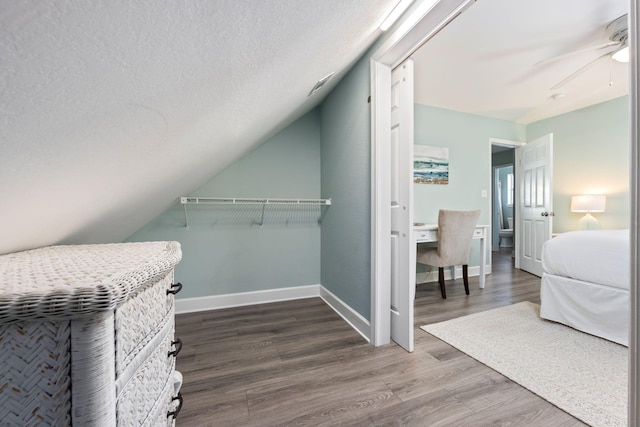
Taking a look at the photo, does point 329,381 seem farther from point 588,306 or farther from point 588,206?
point 588,206

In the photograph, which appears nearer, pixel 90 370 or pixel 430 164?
pixel 90 370

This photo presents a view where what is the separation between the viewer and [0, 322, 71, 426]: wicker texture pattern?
14.9 inches

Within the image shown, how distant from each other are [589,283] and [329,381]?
79.2 inches

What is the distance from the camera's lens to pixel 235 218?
2496 mm

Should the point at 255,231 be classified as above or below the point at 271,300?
above

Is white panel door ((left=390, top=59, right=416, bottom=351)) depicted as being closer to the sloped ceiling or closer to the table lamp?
the sloped ceiling

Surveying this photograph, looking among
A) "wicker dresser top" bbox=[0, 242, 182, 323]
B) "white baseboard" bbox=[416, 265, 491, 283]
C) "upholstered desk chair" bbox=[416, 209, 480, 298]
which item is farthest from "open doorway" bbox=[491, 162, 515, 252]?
→ "wicker dresser top" bbox=[0, 242, 182, 323]

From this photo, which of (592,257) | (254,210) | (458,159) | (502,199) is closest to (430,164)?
(458,159)

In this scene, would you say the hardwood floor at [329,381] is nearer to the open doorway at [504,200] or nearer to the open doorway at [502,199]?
the open doorway at [502,199]

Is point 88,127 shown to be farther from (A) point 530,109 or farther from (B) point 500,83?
(A) point 530,109

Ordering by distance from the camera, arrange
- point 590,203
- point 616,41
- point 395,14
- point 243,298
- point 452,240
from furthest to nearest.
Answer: point 590,203, point 452,240, point 243,298, point 616,41, point 395,14

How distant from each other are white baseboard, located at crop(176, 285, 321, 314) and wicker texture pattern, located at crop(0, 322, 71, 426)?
6.89ft

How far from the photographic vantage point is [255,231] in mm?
2559

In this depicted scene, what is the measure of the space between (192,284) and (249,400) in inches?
55.1
